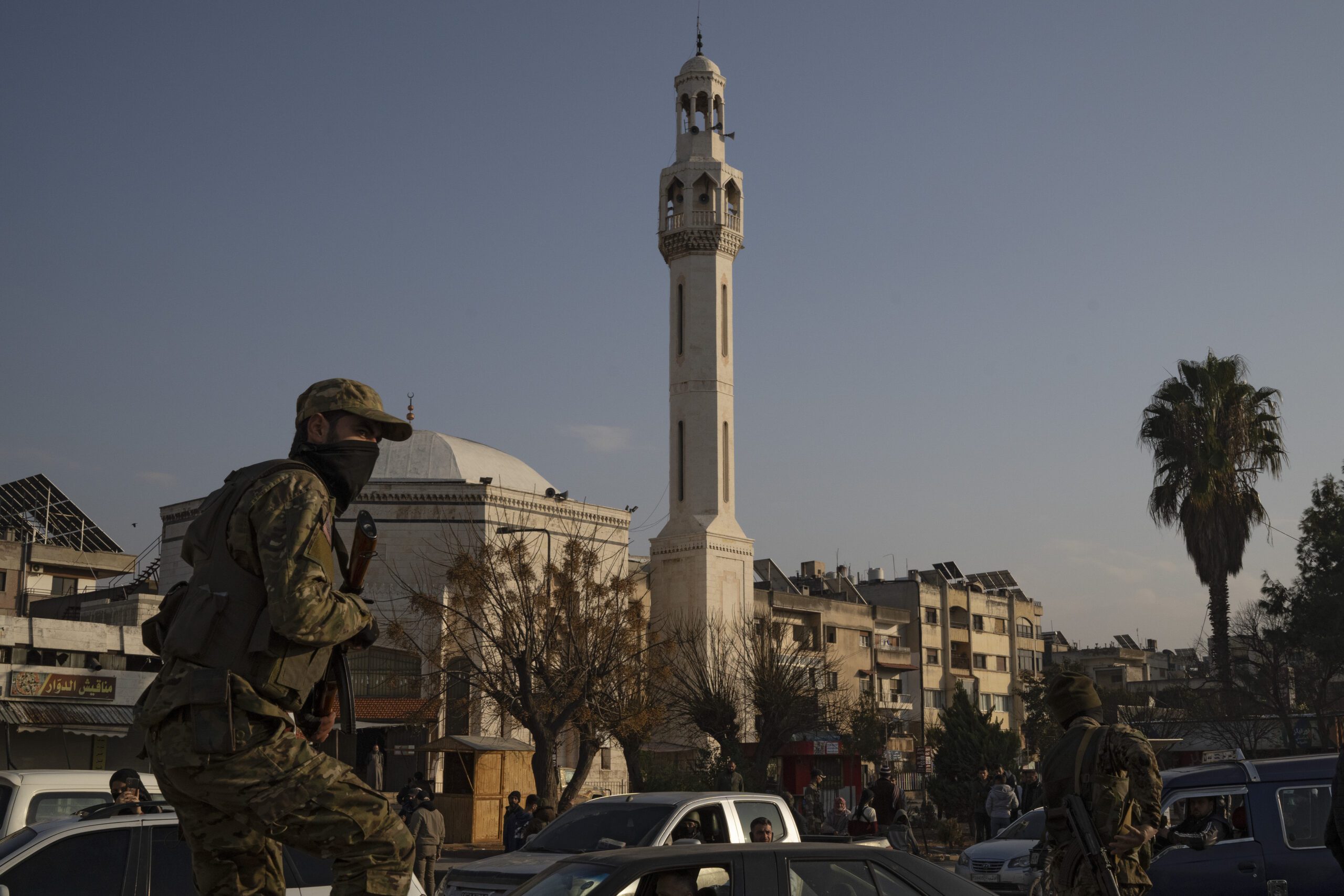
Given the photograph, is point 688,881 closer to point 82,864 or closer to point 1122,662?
point 82,864

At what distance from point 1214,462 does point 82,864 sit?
1388 inches

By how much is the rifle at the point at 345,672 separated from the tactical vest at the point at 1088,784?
13.5 feet

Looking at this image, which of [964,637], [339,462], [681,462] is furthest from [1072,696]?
[964,637]

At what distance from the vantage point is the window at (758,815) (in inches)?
469

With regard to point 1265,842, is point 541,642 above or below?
above

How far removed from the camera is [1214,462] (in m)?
37.2

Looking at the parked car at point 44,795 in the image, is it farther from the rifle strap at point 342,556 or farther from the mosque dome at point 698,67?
the mosque dome at point 698,67

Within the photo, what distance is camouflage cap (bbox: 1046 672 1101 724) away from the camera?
23.3 ft

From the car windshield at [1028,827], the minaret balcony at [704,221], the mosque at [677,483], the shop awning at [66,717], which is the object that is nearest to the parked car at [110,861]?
the car windshield at [1028,827]

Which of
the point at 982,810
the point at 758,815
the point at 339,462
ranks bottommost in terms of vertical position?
the point at 982,810

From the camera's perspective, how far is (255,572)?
3.73m

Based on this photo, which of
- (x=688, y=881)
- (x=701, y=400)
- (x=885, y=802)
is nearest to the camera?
(x=688, y=881)

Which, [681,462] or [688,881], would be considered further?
[681,462]

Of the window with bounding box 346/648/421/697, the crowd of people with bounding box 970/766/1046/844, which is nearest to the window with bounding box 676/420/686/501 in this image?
the window with bounding box 346/648/421/697
